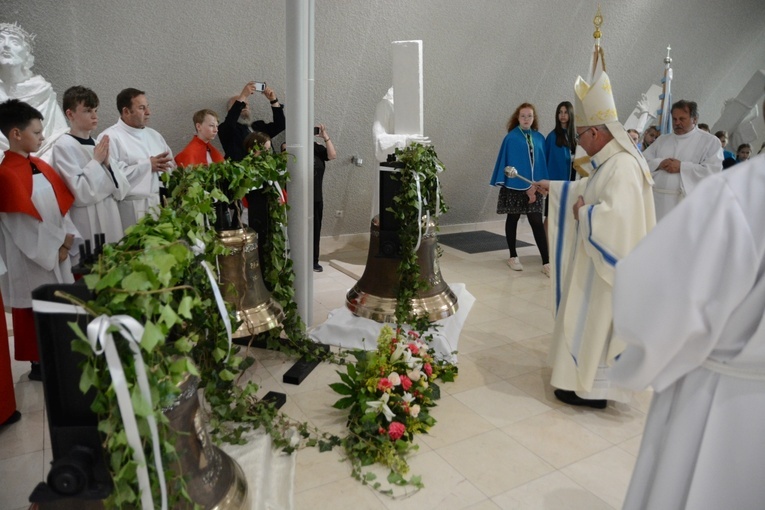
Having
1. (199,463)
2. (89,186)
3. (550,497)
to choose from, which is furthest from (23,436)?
(550,497)

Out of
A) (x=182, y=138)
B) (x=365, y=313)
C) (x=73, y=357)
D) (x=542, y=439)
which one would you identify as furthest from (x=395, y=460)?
(x=182, y=138)

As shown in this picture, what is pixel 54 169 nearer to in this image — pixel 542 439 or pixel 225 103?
pixel 225 103

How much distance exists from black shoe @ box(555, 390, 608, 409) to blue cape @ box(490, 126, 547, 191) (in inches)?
136

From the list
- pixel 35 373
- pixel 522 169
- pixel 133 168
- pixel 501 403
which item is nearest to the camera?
pixel 501 403

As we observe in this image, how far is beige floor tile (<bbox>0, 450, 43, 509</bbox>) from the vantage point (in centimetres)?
248

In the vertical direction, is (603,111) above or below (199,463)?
above

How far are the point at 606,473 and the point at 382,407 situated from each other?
1.12 metres

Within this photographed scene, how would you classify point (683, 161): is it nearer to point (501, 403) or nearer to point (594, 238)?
point (594, 238)

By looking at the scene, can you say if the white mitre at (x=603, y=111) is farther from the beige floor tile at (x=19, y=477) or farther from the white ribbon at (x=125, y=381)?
the beige floor tile at (x=19, y=477)

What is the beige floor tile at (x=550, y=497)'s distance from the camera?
254 centimetres

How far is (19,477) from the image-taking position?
8.68 feet

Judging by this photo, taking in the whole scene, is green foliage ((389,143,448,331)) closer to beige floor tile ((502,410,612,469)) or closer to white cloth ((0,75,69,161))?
beige floor tile ((502,410,612,469))

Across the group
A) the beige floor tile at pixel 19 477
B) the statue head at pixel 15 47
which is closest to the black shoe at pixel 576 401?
the beige floor tile at pixel 19 477

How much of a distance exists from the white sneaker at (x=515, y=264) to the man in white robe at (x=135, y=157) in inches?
155
